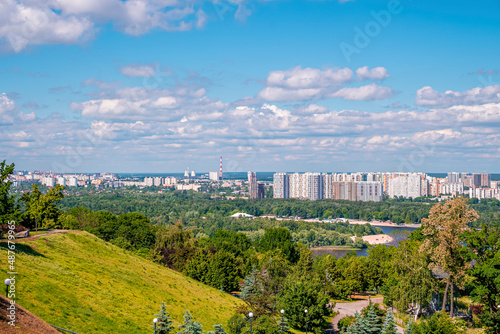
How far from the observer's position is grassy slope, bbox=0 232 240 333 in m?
19.8

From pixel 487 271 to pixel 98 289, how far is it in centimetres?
2275

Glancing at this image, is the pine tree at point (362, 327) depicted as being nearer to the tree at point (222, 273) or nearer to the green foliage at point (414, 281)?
the green foliage at point (414, 281)

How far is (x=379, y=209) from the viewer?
547ft

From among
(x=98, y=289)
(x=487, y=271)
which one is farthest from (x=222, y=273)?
(x=487, y=271)

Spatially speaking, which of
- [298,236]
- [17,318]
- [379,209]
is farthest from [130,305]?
[379,209]

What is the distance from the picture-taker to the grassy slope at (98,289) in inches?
781

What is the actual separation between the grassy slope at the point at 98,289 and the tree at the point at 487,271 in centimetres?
1581

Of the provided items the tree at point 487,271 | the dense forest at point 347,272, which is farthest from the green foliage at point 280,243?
the tree at point 487,271

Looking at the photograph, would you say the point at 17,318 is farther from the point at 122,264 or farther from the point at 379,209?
the point at 379,209

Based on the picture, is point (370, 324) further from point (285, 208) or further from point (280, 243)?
point (285, 208)

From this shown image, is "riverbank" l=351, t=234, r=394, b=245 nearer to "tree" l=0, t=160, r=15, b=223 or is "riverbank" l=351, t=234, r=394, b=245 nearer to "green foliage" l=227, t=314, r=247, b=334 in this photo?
"green foliage" l=227, t=314, r=247, b=334

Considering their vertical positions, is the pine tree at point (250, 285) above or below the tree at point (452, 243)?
below

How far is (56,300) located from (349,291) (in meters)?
29.2

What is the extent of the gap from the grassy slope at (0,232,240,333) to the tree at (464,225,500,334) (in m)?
15.8
